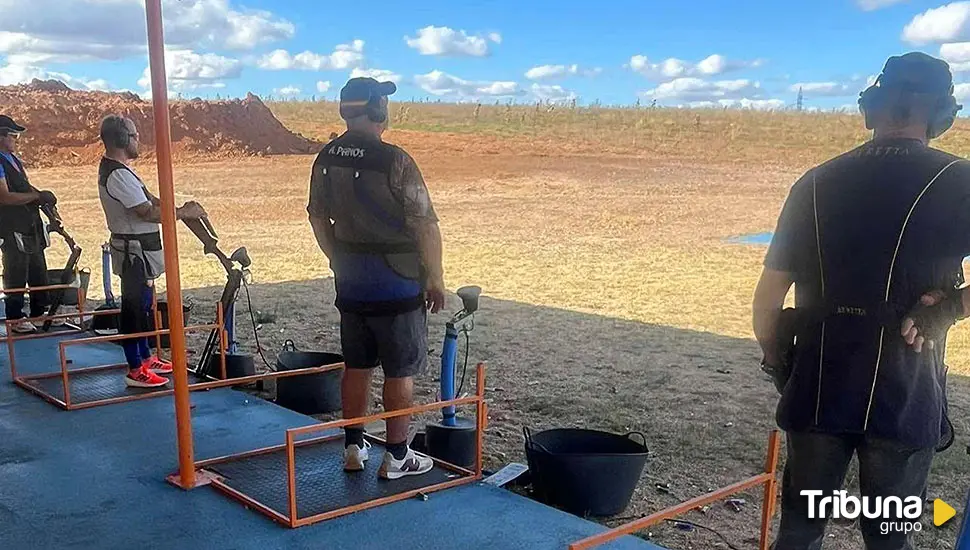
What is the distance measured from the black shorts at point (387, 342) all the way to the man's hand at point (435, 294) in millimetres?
53

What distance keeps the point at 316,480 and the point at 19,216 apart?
3389mm

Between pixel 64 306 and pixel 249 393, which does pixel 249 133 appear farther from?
pixel 249 393

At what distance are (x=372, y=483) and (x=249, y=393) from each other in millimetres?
1739

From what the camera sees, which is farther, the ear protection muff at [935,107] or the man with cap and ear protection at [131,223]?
the man with cap and ear protection at [131,223]

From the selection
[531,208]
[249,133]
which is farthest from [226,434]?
[249,133]

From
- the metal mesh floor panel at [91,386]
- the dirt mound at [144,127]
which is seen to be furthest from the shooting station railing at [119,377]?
the dirt mound at [144,127]

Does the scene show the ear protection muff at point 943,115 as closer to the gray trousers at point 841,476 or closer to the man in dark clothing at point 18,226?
the gray trousers at point 841,476

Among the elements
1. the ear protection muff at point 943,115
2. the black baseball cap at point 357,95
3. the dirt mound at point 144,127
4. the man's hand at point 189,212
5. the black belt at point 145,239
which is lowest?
the black belt at point 145,239

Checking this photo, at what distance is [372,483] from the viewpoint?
11.3 ft

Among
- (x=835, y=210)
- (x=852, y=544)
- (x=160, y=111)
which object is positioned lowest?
(x=852, y=544)

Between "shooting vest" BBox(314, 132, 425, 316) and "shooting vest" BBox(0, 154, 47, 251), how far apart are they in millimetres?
3298

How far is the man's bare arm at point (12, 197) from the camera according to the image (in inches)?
210

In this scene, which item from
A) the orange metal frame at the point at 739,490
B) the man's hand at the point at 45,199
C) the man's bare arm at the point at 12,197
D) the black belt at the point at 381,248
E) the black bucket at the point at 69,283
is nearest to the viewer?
the orange metal frame at the point at 739,490

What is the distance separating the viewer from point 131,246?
442 cm
